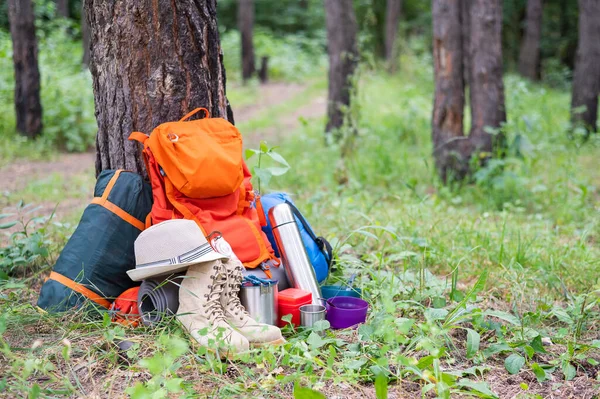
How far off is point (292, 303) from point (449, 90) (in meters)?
4.05

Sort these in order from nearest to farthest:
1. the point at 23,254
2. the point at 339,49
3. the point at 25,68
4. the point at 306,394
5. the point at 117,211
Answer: the point at 306,394
the point at 117,211
the point at 23,254
the point at 25,68
the point at 339,49

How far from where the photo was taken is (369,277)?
3.21m

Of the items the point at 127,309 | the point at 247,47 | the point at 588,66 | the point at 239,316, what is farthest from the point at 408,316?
the point at 247,47

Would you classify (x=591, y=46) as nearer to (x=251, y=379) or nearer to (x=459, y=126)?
(x=459, y=126)

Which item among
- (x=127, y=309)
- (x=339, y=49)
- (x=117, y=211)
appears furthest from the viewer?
(x=339, y=49)

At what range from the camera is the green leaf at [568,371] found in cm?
227

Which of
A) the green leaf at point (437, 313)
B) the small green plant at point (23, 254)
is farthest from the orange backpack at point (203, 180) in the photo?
the small green plant at point (23, 254)

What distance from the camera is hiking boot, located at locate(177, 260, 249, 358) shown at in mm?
2320

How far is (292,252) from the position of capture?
9.35 ft

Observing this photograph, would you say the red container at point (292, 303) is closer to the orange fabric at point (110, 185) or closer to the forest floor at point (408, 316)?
the forest floor at point (408, 316)

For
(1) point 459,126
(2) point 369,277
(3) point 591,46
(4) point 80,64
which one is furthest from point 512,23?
(2) point 369,277

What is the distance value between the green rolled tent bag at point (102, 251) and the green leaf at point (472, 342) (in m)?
1.56

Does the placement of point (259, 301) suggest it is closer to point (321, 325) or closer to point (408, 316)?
point (321, 325)

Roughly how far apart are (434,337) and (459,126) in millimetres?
4045
